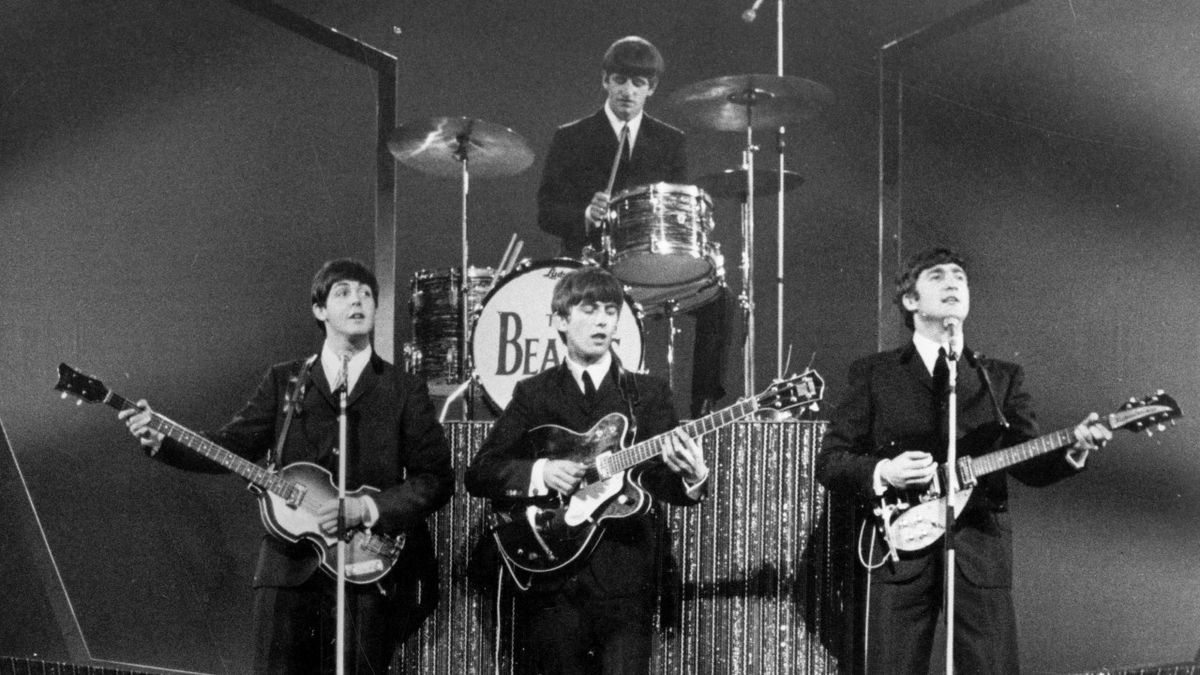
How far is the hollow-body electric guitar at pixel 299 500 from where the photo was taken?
14.3 ft

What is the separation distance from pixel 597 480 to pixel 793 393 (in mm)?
729

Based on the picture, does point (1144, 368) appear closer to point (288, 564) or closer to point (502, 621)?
point (502, 621)

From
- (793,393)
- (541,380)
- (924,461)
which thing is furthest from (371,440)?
(924,461)

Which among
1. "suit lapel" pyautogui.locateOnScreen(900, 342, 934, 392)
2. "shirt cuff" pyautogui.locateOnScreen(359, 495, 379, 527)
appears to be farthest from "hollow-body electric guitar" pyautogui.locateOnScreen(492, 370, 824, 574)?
"shirt cuff" pyautogui.locateOnScreen(359, 495, 379, 527)

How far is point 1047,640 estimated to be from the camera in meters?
5.25

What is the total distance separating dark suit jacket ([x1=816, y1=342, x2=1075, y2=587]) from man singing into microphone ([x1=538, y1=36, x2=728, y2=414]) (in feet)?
5.01

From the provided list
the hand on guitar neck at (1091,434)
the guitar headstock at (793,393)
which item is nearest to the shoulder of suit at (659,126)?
the guitar headstock at (793,393)

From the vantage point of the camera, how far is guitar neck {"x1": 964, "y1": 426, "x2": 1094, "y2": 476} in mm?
4004

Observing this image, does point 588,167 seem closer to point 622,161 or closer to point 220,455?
point 622,161

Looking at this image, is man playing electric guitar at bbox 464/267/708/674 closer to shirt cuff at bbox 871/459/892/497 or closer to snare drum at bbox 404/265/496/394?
shirt cuff at bbox 871/459/892/497

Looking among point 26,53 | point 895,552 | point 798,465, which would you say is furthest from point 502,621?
point 26,53

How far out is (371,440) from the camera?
4.52 meters

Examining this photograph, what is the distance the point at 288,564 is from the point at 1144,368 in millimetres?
3618

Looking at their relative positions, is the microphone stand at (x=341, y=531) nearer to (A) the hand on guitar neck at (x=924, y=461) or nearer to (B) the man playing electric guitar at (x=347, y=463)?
(B) the man playing electric guitar at (x=347, y=463)
